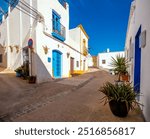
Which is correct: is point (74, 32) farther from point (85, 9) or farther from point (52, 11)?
point (85, 9)

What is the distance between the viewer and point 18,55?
25.8 ft

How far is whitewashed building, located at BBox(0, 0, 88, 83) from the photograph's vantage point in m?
6.52

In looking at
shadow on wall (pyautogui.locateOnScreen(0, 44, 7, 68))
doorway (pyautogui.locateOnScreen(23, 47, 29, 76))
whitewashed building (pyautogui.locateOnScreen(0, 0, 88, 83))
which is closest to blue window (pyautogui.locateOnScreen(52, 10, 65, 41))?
whitewashed building (pyautogui.locateOnScreen(0, 0, 88, 83))

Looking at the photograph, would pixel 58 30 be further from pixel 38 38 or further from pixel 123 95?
pixel 123 95

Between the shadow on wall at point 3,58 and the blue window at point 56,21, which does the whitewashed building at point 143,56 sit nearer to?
the blue window at point 56,21

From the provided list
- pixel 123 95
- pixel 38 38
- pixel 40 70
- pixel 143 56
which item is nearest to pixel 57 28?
pixel 38 38

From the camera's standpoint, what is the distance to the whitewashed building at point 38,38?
6516 mm

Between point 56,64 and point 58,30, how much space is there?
8.20 feet

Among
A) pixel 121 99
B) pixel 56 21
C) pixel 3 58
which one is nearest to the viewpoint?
pixel 121 99

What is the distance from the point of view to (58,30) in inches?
340

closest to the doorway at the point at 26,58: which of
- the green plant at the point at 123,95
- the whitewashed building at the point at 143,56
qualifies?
the green plant at the point at 123,95

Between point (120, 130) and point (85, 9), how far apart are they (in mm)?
4783

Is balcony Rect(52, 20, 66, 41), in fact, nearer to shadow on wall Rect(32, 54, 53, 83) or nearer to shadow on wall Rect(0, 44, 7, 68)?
shadow on wall Rect(32, 54, 53, 83)

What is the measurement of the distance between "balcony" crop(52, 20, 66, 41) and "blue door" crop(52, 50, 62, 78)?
1.10m
